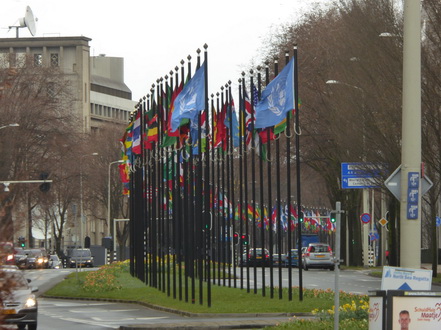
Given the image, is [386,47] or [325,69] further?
[325,69]

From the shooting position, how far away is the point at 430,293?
15836mm

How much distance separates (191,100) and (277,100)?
9.26 ft

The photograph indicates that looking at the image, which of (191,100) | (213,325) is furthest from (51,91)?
(213,325)

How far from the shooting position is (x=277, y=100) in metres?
34.0

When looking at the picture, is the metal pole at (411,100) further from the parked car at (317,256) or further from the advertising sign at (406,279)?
the parked car at (317,256)

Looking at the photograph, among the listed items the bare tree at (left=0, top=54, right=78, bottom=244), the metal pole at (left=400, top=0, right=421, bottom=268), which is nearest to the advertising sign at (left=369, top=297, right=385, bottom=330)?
the metal pole at (left=400, top=0, right=421, bottom=268)

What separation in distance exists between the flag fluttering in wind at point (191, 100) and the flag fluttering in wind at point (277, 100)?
158cm

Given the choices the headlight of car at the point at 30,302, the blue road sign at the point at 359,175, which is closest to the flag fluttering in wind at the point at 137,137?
the blue road sign at the point at 359,175

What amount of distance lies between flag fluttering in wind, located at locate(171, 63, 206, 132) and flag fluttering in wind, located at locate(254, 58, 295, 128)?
158 centimetres

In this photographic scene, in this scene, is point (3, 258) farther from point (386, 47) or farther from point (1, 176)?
point (1, 176)

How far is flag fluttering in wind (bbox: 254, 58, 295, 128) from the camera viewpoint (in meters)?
33.1

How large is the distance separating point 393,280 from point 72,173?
77.4 m

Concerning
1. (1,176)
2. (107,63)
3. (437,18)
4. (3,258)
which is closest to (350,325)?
(3,258)

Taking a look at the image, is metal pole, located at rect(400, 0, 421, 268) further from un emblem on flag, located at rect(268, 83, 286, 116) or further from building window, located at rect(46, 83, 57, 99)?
building window, located at rect(46, 83, 57, 99)
